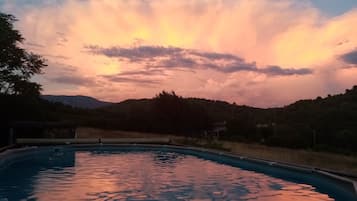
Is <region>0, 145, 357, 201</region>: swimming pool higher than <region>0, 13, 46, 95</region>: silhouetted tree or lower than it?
lower

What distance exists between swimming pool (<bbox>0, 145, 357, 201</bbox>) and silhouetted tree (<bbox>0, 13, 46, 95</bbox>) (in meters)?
3.22

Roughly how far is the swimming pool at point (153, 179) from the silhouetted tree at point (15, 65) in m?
3.22

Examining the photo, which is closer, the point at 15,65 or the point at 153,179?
the point at 153,179

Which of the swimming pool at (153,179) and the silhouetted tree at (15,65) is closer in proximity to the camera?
the swimming pool at (153,179)

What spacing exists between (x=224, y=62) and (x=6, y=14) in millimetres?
12043

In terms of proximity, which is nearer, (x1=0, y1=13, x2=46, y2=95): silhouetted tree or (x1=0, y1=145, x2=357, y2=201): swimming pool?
(x1=0, y1=145, x2=357, y2=201): swimming pool

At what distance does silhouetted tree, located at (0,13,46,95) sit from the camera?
2122 cm

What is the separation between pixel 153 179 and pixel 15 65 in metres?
11.6

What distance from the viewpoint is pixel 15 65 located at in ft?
72.4

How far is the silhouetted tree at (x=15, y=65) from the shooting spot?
21.2 metres

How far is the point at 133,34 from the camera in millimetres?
21875

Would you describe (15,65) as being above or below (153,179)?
above

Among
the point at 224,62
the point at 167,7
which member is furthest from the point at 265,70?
the point at 167,7

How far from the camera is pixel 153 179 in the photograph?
13102 millimetres
